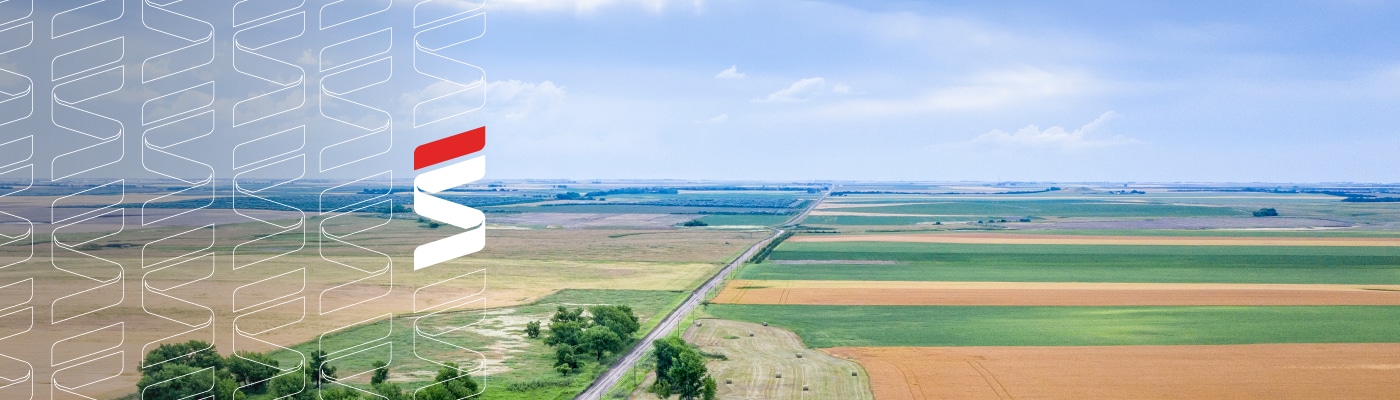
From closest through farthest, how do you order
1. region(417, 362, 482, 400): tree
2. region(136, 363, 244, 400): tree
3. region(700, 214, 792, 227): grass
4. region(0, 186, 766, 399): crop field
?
region(0, 186, 766, 399): crop field, region(136, 363, 244, 400): tree, region(417, 362, 482, 400): tree, region(700, 214, 792, 227): grass

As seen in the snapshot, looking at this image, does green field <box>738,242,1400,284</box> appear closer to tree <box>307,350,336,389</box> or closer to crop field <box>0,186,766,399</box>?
crop field <box>0,186,766,399</box>

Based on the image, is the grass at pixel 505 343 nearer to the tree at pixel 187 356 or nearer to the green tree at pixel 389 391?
the green tree at pixel 389 391

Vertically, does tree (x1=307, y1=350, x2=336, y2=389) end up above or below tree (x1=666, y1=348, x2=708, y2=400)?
above

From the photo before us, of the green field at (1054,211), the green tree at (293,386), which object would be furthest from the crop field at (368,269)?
the green field at (1054,211)

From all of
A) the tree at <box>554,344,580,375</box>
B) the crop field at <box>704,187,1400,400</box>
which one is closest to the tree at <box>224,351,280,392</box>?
the tree at <box>554,344,580,375</box>

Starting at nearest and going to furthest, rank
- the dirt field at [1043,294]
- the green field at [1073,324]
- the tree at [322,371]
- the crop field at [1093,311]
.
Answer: the tree at [322,371] → the crop field at [1093,311] → the green field at [1073,324] → the dirt field at [1043,294]

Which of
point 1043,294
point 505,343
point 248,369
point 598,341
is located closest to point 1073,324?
point 1043,294

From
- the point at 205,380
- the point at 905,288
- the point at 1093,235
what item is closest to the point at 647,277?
the point at 905,288
